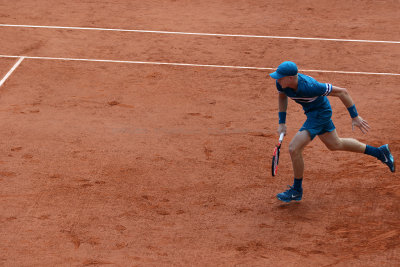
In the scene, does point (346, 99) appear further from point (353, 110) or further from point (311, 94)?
point (311, 94)

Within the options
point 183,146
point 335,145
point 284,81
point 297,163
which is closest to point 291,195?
point 297,163

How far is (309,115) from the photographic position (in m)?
8.34

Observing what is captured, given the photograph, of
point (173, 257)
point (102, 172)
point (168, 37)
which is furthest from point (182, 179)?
point (168, 37)

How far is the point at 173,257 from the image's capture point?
7344 millimetres

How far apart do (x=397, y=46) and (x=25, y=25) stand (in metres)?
9.77

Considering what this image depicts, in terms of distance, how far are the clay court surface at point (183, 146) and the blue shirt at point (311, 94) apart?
1370 mm

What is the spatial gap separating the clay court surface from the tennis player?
0.63 metres

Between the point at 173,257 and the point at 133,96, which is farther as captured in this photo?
the point at 133,96

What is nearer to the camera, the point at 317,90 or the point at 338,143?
the point at 317,90

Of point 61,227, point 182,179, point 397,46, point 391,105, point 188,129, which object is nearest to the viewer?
point 61,227

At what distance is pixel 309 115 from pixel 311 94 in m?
0.37

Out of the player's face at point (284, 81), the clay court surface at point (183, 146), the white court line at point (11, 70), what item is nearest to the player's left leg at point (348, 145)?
the clay court surface at point (183, 146)

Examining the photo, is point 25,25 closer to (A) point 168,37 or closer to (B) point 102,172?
(A) point 168,37

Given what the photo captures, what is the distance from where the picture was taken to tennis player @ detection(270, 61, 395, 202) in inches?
317
